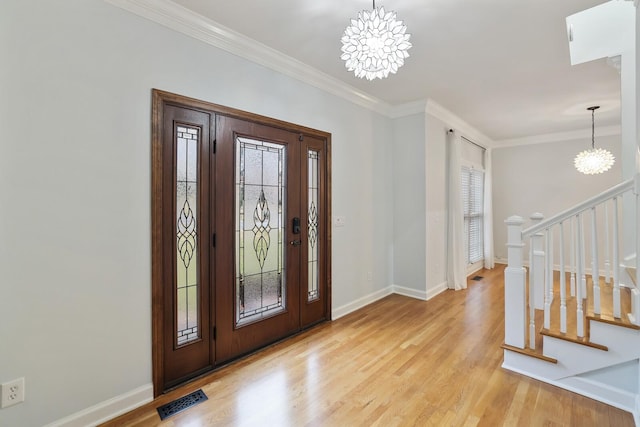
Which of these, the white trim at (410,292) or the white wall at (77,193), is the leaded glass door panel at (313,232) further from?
the white trim at (410,292)

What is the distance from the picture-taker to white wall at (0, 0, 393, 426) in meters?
1.60

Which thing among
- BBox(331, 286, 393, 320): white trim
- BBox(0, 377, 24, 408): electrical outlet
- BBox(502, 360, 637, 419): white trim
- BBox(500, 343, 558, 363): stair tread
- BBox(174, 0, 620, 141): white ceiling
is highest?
BBox(174, 0, 620, 141): white ceiling

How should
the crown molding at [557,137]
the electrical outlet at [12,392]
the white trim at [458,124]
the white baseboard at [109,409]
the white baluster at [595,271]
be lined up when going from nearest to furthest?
the electrical outlet at [12,392]
the white baseboard at [109,409]
the white baluster at [595,271]
the white trim at [458,124]
the crown molding at [557,137]

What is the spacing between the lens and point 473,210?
5.98 metres

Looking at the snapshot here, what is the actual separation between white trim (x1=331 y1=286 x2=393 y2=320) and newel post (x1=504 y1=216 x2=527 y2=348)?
1.76m

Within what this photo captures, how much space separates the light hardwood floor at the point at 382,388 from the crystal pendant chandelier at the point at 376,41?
219cm

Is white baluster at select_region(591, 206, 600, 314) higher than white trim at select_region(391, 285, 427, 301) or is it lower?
higher

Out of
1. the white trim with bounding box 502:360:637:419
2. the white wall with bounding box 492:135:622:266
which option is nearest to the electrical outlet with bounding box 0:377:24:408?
the white trim with bounding box 502:360:637:419

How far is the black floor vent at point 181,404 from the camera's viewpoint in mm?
1959

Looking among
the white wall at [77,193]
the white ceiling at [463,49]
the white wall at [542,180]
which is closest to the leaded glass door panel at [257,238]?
the white wall at [77,193]

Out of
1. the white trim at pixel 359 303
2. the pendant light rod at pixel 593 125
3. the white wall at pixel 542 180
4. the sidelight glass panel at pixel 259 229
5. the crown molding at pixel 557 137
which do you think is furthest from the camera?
the white wall at pixel 542 180

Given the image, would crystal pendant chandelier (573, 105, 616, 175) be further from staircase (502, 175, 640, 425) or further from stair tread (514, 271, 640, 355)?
stair tread (514, 271, 640, 355)

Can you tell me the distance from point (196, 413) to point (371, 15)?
8.66 ft

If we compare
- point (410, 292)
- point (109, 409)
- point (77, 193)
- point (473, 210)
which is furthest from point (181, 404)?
point (473, 210)
